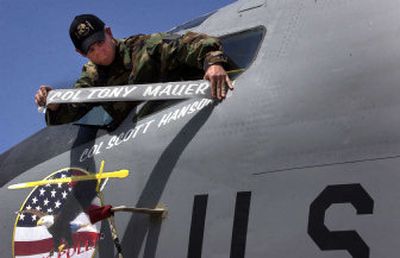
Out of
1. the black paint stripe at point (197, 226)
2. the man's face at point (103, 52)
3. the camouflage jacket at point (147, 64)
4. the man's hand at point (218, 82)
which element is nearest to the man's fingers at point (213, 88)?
the man's hand at point (218, 82)

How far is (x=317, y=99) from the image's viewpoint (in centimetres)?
405

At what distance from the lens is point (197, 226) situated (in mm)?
4195

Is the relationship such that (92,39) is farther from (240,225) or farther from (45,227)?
(240,225)

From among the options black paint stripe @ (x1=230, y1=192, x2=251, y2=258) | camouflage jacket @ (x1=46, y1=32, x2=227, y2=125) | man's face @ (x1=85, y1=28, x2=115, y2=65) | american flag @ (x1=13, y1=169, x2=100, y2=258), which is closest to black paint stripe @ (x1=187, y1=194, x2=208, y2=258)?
black paint stripe @ (x1=230, y1=192, x2=251, y2=258)

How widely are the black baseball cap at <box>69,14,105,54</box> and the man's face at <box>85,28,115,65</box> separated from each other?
34mm

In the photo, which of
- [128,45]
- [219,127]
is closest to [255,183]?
[219,127]

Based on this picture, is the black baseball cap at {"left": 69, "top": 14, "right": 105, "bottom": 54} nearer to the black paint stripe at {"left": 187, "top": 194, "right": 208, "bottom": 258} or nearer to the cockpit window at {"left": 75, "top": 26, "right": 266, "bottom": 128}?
the cockpit window at {"left": 75, "top": 26, "right": 266, "bottom": 128}

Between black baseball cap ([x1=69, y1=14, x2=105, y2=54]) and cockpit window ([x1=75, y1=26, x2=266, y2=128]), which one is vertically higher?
black baseball cap ([x1=69, y1=14, x2=105, y2=54])

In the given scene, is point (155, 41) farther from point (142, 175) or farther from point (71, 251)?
point (71, 251)

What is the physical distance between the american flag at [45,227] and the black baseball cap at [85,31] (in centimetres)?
103

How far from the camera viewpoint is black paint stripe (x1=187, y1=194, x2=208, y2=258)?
4156 millimetres

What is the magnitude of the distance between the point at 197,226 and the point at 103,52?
5.78ft

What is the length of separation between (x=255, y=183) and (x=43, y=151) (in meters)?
2.11

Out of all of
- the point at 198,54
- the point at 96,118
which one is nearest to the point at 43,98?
the point at 96,118
